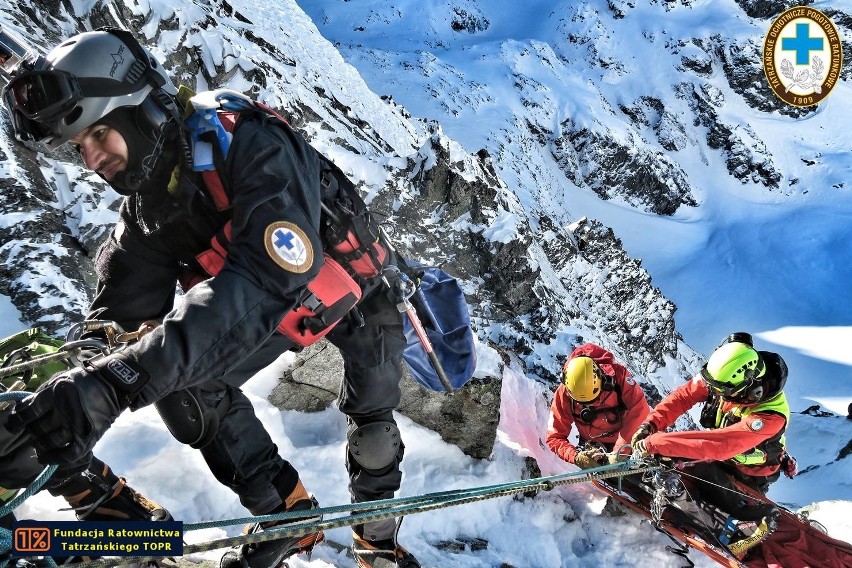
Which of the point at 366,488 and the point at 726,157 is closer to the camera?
the point at 366,488

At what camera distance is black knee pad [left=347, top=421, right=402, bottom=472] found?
3652mm

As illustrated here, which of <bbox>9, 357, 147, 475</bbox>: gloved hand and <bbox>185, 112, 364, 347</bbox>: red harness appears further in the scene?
<bbox>185, 112, 364, 347</bbox>: red harness

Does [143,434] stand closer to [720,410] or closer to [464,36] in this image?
[720,410]

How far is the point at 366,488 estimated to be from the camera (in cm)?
378

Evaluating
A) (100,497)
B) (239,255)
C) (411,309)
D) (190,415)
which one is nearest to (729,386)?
(411,309)

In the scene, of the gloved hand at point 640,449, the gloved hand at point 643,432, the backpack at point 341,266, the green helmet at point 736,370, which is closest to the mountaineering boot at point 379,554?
the backpack at point 341,266

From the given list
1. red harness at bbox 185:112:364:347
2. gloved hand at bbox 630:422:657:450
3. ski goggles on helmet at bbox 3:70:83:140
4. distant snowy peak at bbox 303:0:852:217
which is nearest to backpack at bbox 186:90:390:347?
red harness at bbox 185:112:364:347

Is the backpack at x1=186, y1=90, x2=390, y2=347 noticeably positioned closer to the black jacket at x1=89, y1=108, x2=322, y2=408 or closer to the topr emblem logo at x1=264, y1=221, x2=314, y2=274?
the black jacket at x1=89, y1=108, x2=322, y2=408

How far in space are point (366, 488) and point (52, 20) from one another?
50.9ft

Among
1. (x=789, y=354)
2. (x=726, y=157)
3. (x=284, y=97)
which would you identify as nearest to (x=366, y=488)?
(x=284, y=97)

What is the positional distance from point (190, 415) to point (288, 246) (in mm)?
1333

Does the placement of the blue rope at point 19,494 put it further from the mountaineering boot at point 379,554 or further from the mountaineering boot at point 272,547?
the mountaineering boot at point 379,554

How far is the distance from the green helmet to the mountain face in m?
2.04

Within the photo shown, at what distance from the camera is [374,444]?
144 inches
